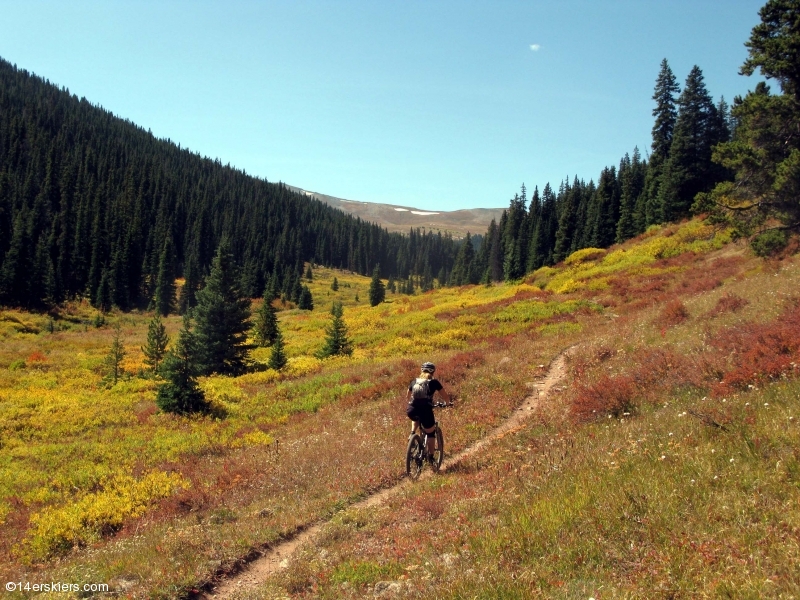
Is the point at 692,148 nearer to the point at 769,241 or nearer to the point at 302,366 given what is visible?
the point at 769,241

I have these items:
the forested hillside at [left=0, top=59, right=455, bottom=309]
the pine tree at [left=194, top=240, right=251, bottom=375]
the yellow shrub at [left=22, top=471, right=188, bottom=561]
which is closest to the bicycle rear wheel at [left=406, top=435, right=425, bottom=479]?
the yellow shrub at [left=22, top=471, right=188, bottom=561]

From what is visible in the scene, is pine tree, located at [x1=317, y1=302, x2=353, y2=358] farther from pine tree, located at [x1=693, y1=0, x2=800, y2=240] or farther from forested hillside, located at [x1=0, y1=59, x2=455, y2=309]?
pine tree, located at [x1=693, y1=0, x2=800, y2=240]

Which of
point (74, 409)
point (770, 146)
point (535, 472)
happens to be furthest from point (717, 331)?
point (74, 409)

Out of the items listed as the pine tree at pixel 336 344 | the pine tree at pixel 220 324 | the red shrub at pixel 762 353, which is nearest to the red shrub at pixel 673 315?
the red shrub at pixel 762 353

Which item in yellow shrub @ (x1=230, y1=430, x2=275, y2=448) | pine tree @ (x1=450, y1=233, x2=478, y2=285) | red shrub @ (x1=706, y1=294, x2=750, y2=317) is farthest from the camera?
pine tree @ (x1=450, y1=233, x2=478, y2=285)

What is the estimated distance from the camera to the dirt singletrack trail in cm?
691

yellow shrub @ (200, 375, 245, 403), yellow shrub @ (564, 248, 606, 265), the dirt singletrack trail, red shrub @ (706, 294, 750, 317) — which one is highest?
yellow shrub @ (564, 248, 606, 265)

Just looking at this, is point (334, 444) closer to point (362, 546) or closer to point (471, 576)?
point (362, 546)

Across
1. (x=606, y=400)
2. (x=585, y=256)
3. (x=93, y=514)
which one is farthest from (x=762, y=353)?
(x=585, y=256)

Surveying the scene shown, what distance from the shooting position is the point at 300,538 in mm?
8203

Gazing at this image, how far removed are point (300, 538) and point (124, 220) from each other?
126341 millimetres

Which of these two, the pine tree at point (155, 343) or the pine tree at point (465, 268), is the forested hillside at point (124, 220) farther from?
the pine tree at point (465, 268)

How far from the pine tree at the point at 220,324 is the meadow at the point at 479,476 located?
7.76 m

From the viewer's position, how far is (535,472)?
26.7 ft
